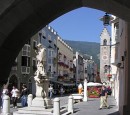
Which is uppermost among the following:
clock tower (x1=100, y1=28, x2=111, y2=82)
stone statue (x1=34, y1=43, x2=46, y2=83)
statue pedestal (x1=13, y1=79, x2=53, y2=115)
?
clock tower (x1=100, y1=28, x2=111, y2=82)

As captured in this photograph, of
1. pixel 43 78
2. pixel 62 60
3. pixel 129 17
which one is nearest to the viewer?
pixel 129 17

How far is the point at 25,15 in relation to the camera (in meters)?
6.67

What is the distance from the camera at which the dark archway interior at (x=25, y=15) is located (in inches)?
244

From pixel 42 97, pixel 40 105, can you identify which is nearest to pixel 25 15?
pixel 40 105

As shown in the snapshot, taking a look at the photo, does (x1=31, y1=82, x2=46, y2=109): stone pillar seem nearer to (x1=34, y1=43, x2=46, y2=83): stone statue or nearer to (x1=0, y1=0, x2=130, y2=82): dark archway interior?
(x1=34, y1=43, x2=46, y2=83): stone statue

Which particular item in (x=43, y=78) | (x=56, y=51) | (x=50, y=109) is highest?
(x=56, y=51)

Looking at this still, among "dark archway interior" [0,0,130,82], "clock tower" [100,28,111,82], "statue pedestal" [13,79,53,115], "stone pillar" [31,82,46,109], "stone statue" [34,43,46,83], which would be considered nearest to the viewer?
"dark archway interior" [0,0,130,82]

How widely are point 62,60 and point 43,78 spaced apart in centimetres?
7421

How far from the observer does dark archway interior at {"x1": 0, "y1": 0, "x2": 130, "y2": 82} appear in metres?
6.20

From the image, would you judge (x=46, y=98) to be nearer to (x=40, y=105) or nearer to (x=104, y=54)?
(x=40, y=105)

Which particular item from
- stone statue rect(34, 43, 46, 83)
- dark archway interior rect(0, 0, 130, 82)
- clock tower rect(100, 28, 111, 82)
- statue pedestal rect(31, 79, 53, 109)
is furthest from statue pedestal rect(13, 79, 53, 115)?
clock tower rect(100, 28, 111, 82)

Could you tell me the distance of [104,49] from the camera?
404 feet

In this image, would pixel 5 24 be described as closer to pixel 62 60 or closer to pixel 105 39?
pixel 62 60

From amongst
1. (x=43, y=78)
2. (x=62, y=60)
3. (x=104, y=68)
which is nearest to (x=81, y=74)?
(x=104, y=68)
